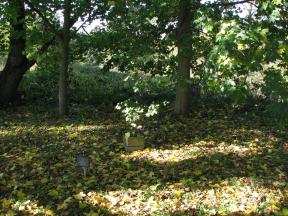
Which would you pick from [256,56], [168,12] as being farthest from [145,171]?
[168,12]

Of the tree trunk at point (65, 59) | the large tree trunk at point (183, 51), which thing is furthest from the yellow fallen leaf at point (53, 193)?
the tree trunk at point (65, 59)

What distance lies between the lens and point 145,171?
6.34m

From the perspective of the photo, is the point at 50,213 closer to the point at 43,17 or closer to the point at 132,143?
the point at 132,143

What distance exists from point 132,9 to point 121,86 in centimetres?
447

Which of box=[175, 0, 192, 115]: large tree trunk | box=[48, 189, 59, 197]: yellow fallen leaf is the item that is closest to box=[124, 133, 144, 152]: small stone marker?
box=[175, 0, 192, 115]: large tree trunk

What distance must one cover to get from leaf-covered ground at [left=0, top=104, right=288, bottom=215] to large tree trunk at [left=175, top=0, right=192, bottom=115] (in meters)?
0.42

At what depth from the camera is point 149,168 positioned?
255 inches

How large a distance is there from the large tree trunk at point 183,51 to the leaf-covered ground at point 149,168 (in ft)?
1.37

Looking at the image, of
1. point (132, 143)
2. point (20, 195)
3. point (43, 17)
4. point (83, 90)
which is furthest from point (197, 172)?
point (83, 90)

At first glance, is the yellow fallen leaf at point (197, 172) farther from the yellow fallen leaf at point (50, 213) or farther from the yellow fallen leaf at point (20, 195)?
the yellow fallen leaf at point (20, 195)

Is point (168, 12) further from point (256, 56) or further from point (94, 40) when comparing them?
point (256, 56)

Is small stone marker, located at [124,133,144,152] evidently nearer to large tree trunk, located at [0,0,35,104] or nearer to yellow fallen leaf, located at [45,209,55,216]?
yellow fallen leaf, located at [45,209,55,216]

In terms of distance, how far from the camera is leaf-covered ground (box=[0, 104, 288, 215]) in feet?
17.0

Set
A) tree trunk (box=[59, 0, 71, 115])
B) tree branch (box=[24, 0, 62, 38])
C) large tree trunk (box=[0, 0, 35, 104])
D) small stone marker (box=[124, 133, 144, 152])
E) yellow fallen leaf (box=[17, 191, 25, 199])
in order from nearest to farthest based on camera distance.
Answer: yellow fallen leaf (box=[17, 191, 25, 199]) < small stone marker (box=[124, 133, 144, 152]) < tree branch (box=[24, 0, 62, 38]) < tree trunk (box=[59, 0, 71, 115]) < large tree trunk (box=[0, 0, 35, 104])
